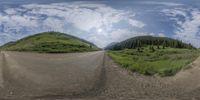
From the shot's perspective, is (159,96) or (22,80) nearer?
(159,96)

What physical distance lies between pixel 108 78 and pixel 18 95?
1293 centimetres

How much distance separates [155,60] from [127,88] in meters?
22.4

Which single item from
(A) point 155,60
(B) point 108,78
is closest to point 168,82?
(B) point 108,78

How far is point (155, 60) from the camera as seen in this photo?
185 feet

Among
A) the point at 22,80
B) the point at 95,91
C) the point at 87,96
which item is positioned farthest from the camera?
the point at 22,80

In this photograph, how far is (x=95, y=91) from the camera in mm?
32250

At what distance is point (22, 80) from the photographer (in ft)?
125

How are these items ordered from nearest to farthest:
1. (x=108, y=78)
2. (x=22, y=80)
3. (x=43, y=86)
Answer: (x=43, y=86) → (x=22, y=80) → (x=108, y=78)

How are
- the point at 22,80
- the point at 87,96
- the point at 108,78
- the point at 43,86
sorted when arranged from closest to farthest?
the point at 87,96
the point at 43,86
the point at 22,80
the point at 108,78

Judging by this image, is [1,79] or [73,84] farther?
[1,79]

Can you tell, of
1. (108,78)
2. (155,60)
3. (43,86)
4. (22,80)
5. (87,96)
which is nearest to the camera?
(87,96)

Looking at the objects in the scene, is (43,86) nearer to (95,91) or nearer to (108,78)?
(95,91)

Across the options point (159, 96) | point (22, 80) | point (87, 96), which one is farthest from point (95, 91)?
point (22, 80)

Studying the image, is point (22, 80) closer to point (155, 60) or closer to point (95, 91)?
point (95, 91)
